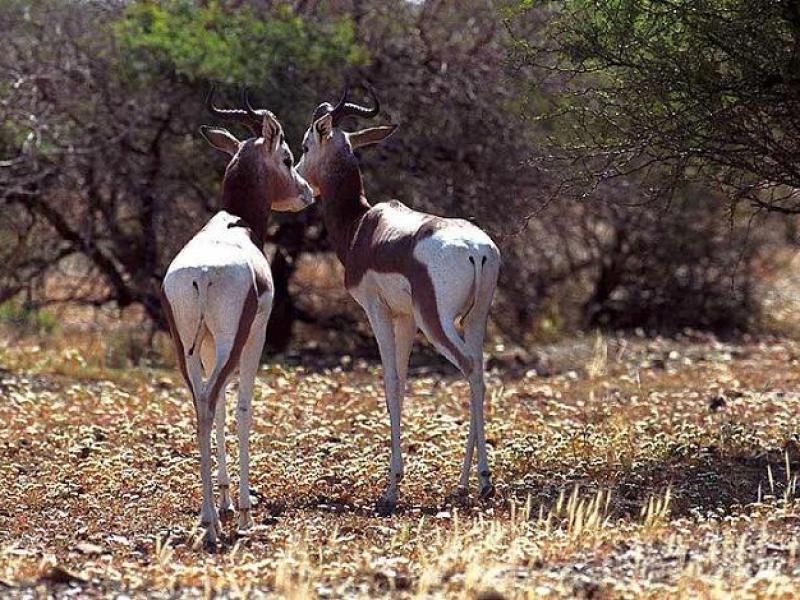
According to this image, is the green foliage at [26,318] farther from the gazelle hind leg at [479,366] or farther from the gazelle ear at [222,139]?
the gazelle hind leg at [479,366]

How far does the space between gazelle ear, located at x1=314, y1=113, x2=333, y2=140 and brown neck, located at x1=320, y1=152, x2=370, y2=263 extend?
7.7 inches

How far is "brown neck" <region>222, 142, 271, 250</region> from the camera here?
31.4ft

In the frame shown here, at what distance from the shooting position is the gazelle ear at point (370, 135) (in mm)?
10656

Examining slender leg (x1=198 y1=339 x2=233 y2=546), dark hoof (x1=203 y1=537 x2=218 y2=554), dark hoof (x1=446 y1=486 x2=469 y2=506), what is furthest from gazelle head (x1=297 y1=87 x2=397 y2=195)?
dark hoof (x1=203 y1=537 x2=218 y2=554)

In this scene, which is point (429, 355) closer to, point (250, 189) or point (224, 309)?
point (250, 189)

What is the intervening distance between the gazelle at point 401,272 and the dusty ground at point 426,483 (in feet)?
2.03

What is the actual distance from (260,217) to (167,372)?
556 cm

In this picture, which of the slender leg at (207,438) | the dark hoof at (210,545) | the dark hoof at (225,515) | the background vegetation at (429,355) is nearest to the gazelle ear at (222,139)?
the background vegetation at (429,355)

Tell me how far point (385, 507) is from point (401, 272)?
1411 millimetres

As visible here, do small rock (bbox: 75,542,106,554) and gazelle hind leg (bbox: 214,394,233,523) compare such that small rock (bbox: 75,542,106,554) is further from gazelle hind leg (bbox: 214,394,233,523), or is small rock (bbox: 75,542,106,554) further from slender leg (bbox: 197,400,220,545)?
gazelle hind leg (bbox: 214,394,233,523)

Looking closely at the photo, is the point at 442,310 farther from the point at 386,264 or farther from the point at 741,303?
the point at 741,303

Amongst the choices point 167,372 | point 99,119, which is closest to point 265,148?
point 167,372

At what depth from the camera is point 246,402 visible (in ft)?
28.6

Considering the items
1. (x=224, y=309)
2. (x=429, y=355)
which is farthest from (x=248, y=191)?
(x=429, y=355)
